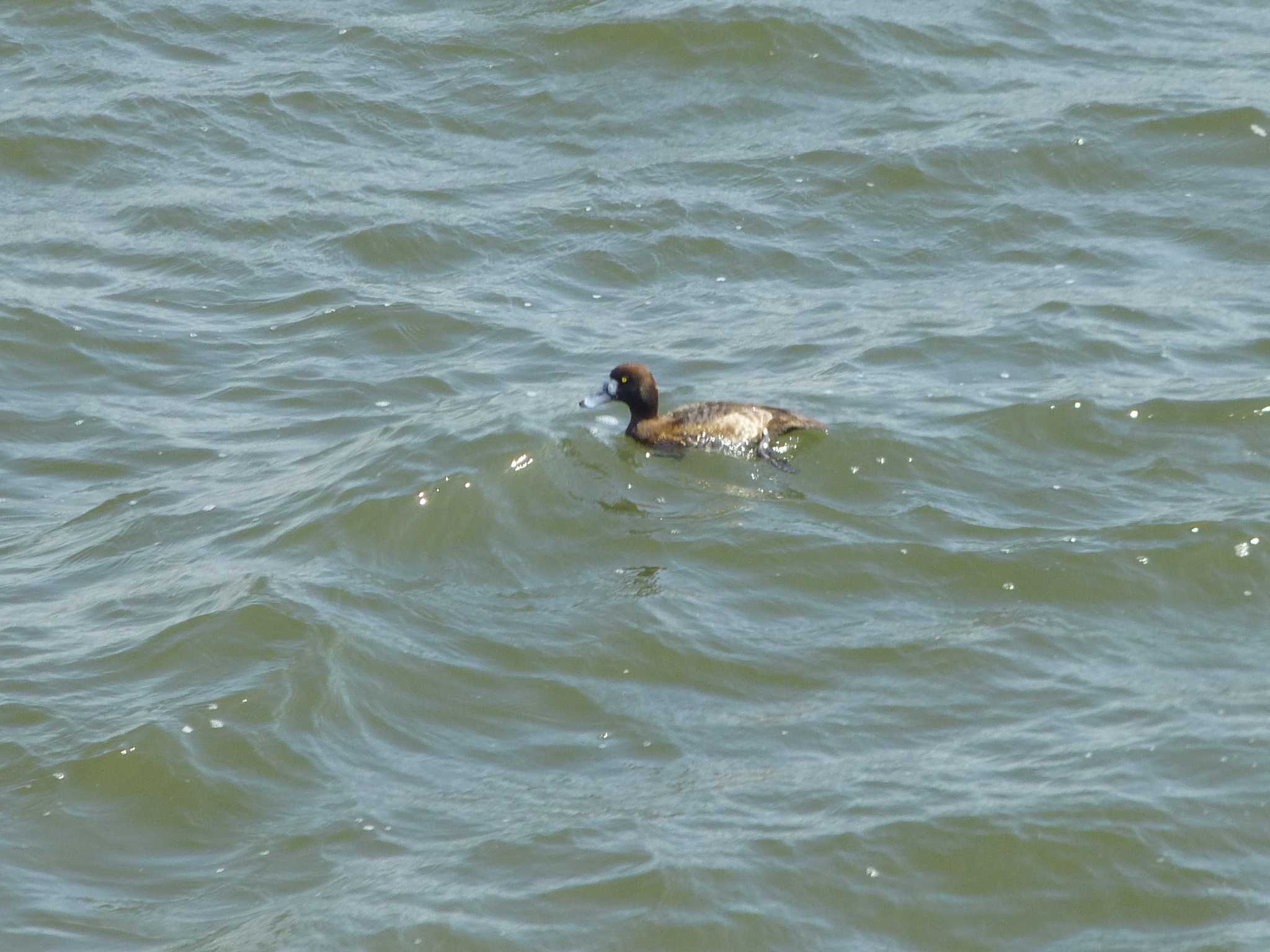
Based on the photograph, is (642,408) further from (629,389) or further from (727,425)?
(727,425)

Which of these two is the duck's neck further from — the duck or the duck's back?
the duck's back

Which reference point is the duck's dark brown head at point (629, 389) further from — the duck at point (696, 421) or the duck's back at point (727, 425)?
the duck's back at point (727, 425)

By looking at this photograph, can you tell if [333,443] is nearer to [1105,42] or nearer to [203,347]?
[203,347]

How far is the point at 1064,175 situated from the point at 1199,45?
122 inches

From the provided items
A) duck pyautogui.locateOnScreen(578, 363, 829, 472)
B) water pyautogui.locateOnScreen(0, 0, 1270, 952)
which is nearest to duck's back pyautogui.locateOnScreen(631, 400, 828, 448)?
duck pyautogui.locateOnScreen(578, 363, 829, 472)

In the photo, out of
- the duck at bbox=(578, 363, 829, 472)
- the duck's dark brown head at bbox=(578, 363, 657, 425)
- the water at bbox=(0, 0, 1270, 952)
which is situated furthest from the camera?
the duck's dark brown head at bbox=(578, 363, 657, 425)

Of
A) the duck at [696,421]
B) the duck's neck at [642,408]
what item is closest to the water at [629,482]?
the duck at [696,421]

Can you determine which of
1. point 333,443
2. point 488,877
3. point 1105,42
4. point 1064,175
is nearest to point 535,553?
point 333,443

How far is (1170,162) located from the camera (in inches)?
570

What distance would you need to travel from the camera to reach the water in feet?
22.3

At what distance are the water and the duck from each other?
0.11 metres

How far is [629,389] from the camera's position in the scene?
34.8 ft

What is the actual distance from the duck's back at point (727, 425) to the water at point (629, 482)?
5.3 inches

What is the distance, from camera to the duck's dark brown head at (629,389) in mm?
10570
